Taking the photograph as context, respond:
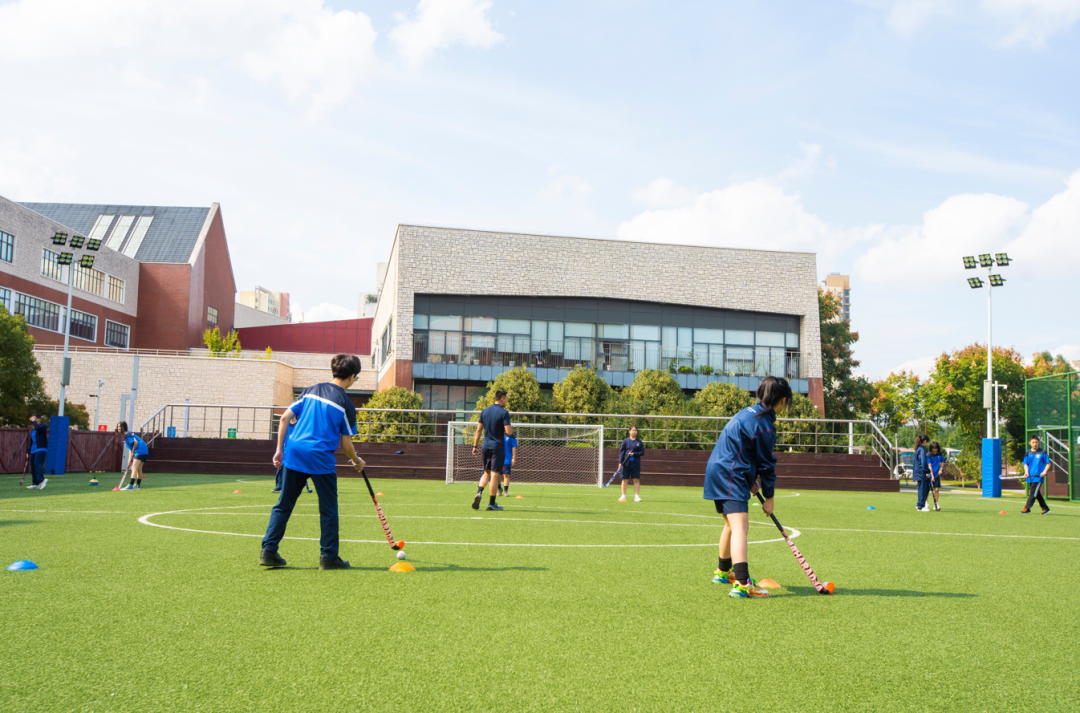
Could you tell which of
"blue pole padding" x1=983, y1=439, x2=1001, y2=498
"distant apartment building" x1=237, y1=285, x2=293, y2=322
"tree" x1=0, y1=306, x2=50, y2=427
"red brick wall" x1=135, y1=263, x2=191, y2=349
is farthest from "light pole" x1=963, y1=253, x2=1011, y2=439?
"distant apartment building" x1=237, y1=285, x2=293, y2=322

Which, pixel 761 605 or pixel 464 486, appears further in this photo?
pixel 464 486

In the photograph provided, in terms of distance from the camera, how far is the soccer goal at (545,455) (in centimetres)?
2430

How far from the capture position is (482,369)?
3988cm

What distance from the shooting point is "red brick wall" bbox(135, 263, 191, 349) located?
6012 centimetres

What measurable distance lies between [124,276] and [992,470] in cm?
5639

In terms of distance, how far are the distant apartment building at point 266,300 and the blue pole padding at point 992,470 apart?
129 metres

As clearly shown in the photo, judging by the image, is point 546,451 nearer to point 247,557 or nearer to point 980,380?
point 247,557

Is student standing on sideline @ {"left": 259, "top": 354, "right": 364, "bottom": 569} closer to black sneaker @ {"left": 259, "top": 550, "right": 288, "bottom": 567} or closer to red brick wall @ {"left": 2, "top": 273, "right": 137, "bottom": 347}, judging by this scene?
black sneaker @ {"left": 259, "top": 550, "right": 288, "bottom": 567}

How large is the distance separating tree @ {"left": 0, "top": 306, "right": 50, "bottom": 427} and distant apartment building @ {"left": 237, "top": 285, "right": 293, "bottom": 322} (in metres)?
111

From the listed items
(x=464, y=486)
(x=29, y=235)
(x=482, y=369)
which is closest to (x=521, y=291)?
(x=482, y=369)

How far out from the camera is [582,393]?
34688 mm

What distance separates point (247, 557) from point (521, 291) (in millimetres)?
34076

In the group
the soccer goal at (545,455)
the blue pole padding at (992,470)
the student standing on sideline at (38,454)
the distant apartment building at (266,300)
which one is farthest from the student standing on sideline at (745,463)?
the distant apartment building at (266,300)

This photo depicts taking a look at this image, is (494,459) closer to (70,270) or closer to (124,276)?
(70,270)
